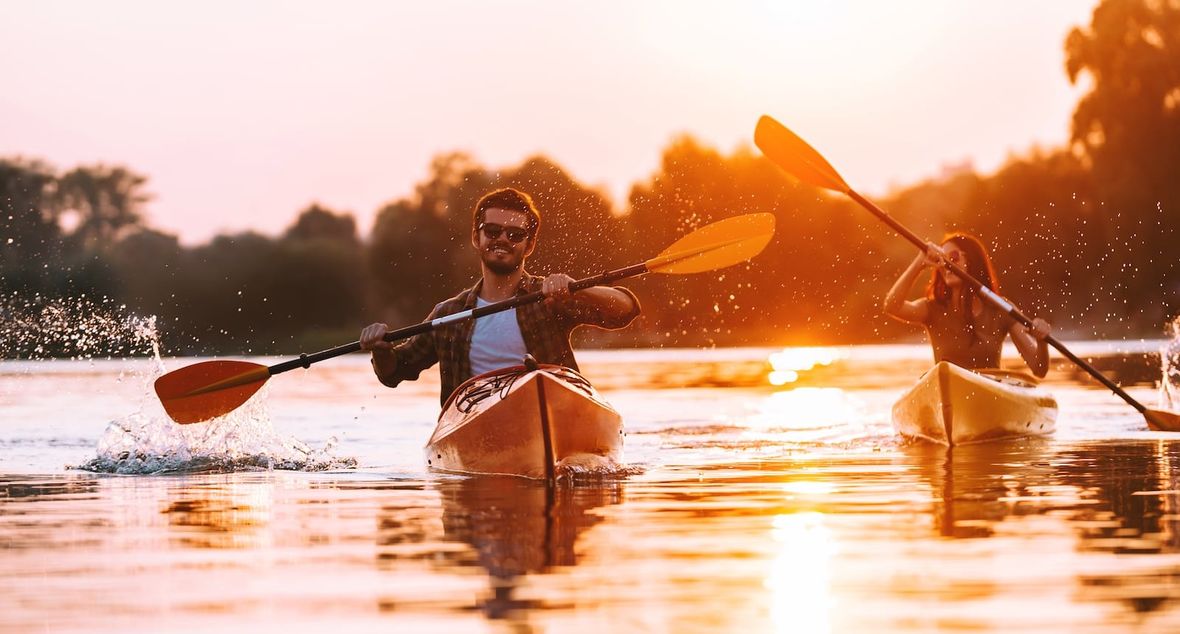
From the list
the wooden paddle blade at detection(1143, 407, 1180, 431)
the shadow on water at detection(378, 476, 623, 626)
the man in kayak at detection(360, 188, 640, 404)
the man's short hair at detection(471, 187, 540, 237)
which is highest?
the man's short hair at detection(471, 187, 540, 237)

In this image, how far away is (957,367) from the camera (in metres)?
12.0

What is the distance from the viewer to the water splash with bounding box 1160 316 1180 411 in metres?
16.5

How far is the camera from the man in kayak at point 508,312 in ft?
32.2

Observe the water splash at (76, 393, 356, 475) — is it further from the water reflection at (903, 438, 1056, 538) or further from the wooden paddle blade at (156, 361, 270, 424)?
the water reflection at (903, 438, 1056, 538)

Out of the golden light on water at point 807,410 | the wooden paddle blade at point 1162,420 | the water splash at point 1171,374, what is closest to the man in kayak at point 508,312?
the wooden paddle blade at point 1162,420

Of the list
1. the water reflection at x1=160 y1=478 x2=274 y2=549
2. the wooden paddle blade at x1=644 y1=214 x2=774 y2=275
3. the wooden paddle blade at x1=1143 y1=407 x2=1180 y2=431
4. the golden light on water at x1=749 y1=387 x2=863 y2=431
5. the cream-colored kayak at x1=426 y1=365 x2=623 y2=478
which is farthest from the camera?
the golden light on water at x1=749 y1=387 x2=863 y2=431

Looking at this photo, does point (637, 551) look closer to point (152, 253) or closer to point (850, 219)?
point (152, 253)

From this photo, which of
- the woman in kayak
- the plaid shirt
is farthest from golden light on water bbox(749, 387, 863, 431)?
the plaid shirt

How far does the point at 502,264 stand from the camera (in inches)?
389

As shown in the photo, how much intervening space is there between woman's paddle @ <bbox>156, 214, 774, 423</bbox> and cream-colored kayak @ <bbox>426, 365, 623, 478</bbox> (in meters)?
0.43

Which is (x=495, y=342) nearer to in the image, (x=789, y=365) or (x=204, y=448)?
(x=204, y=448)

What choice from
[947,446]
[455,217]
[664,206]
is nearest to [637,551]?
[947,446]

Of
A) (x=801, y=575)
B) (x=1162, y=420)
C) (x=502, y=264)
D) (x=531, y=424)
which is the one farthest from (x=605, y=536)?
(x=1162, y=420)

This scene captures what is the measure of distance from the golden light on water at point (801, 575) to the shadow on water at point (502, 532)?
25.1 inches
